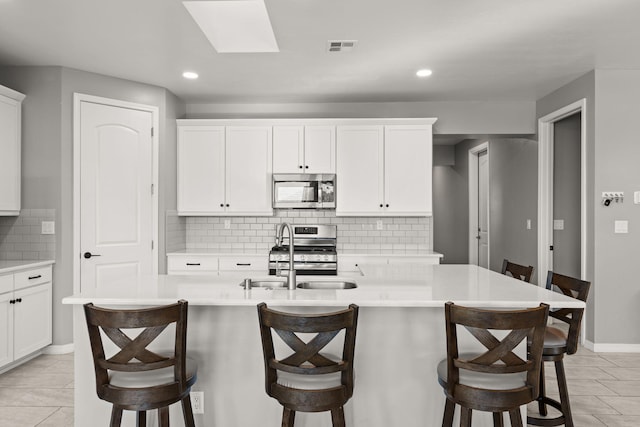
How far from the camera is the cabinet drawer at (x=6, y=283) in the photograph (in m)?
3.37

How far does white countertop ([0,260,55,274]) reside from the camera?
3411mm

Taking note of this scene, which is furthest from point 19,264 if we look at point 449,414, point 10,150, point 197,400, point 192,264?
point 449,414

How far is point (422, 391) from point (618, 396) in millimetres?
1798

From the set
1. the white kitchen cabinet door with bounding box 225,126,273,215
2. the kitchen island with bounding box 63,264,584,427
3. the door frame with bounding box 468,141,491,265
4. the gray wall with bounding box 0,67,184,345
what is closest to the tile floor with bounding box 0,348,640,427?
the gray wall with bounding box 0,67,184,345

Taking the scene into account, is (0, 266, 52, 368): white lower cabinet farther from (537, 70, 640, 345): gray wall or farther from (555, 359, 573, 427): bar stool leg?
(537, 70, 640, 345): gray wall

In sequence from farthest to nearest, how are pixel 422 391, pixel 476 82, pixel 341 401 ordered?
pixel 476 82
pixel 422 391
pixel 341 401

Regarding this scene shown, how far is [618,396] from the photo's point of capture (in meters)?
3.12

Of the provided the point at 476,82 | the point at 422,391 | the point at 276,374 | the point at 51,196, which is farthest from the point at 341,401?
the point at 476,82

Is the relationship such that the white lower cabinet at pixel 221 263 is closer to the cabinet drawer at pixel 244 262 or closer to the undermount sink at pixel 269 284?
the cabinet drawer at pixel 244 262

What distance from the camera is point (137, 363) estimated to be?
185 cm

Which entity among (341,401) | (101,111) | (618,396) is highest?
(101,111)

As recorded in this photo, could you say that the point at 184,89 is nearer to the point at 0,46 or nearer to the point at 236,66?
the point at 236,66

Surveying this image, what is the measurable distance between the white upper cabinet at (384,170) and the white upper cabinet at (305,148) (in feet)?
0.38

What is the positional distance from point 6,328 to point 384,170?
12.6ft
